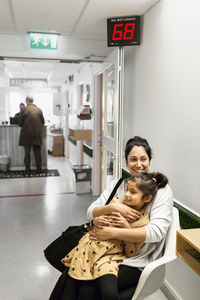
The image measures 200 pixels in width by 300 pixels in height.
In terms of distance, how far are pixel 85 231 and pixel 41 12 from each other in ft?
7.56

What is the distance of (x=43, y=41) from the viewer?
3.94 meters

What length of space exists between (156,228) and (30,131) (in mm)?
5737

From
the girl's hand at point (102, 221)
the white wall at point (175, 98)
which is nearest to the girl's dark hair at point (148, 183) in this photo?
the girl's hand at point (102, 221)

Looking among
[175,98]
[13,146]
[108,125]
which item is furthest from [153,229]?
[13,146]

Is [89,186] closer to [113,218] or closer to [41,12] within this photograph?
[41,12]

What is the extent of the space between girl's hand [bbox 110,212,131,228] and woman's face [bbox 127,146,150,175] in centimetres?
38

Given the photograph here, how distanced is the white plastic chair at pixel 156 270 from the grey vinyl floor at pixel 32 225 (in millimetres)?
979

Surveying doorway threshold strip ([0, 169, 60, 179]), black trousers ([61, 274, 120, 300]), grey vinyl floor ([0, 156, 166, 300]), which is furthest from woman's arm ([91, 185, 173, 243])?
doorway threshold strip ([0, 169, 60, 179])

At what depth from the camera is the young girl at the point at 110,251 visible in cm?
168

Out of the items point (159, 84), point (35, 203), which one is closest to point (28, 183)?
point (35, 203)

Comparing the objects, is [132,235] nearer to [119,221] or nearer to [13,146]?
[119,221]

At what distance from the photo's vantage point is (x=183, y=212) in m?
2.26

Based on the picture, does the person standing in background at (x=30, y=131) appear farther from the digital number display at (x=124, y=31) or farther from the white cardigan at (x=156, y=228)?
the white cardigan at (x=156, y=228)

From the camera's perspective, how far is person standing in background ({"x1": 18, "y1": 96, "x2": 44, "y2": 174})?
7.04 m
